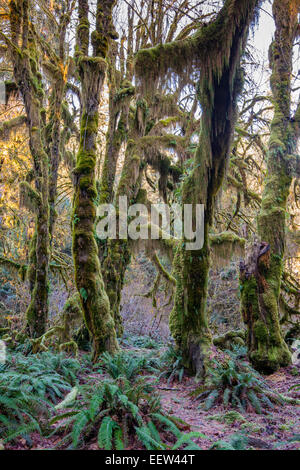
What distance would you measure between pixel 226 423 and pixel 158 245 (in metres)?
5.32

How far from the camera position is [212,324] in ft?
39.6

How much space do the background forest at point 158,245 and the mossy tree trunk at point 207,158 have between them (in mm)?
20

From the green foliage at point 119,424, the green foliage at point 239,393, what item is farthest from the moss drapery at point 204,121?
the green foliage at point 119,424

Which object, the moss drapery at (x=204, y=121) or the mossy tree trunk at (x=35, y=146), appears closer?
the moss drapery at (x=204, y=121)

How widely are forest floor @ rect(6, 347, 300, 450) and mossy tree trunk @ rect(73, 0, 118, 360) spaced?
1.52 meters

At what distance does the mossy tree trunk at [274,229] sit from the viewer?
5902 millimetres

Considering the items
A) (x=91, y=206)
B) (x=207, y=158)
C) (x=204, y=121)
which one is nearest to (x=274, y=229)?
(x=207, y=158)

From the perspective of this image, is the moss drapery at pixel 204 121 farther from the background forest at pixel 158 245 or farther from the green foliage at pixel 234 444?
the green foliage at pixel 234 444

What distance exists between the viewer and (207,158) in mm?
5465

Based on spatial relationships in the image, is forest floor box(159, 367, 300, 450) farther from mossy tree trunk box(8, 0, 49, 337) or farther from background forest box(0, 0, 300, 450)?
mossy tree trunk box(8, 0, 49, 337)

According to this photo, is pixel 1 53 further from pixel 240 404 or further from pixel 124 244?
pixel 240 404

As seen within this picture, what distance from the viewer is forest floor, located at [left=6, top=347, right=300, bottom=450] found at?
2934 millimetres
